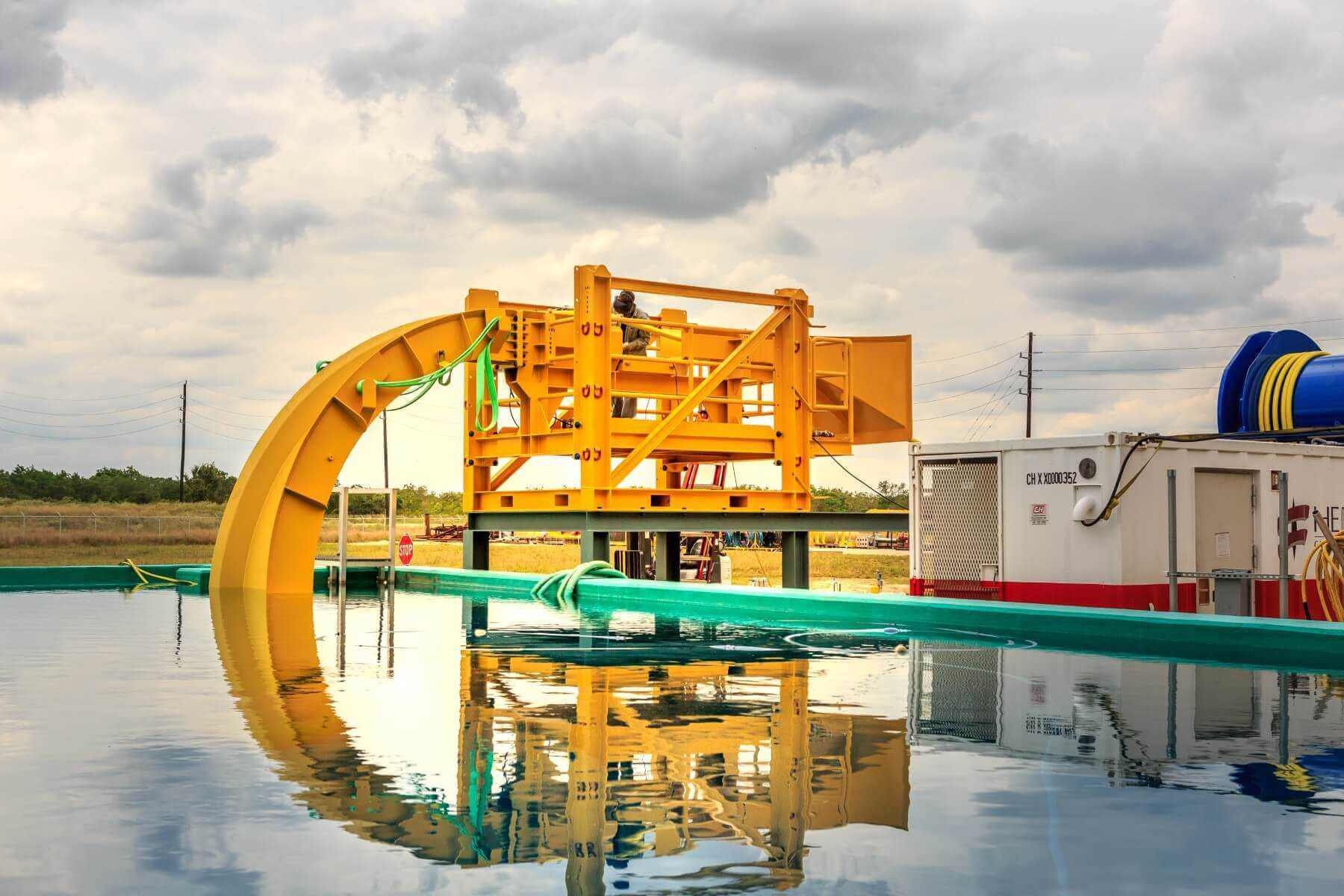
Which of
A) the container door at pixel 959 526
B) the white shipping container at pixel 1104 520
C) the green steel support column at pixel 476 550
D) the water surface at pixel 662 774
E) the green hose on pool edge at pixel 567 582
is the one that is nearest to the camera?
the water surface at pixel 662 774

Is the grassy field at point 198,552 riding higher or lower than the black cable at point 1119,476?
lower

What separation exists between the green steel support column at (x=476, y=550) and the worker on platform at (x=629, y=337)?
3281 millimetres

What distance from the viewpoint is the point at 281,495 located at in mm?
18438

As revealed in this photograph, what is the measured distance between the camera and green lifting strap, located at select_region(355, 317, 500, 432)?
63.0 ft

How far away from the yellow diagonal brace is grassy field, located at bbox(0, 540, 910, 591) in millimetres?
11089

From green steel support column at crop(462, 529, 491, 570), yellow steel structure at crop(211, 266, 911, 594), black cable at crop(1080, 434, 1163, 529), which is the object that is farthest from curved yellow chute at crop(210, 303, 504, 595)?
black cable at crop(1080, 434, 1163, 529)

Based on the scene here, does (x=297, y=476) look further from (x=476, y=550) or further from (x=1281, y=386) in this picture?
(x=1281, y=386)

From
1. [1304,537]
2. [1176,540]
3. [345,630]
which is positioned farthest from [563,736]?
[1304,537]

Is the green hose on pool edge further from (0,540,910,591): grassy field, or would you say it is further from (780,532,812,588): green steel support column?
(0,540,910,591): grassy field

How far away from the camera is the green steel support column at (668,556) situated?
897 inches

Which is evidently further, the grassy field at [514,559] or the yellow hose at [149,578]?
the grassy field at [514,559]

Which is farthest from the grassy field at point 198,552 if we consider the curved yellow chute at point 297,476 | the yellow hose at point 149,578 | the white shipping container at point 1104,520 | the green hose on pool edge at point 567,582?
the curved yellow chute at point 297,476

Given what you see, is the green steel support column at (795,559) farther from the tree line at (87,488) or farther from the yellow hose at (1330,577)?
the tree line at (87,488)

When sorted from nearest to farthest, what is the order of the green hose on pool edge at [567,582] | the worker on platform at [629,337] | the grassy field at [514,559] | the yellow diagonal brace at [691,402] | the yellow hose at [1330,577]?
the yellow hose at [1330,577] < the green hose on pool edge at [567,582] < the yellow diagonal brace at [691,402] < the worker on platform at [629,337] < the grassy field at [514,559]
